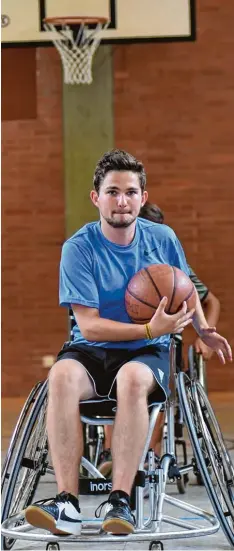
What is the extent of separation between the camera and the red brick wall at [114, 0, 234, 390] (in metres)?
9.79

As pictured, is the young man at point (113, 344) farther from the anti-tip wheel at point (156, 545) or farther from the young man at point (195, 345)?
the young man at point (195, 345)

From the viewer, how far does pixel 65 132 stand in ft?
27.4

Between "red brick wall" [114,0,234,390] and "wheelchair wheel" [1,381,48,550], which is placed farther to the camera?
"red brick wall" [114,0,234,390]

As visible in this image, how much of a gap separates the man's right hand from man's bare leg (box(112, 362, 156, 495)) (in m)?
0.16

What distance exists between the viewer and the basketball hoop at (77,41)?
787cm

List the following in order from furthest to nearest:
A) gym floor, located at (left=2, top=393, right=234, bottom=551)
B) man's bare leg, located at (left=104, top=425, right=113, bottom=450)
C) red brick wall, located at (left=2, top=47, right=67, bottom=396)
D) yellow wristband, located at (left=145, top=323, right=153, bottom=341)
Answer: red brick wall, located at (left=2, top=47, right=67, bottom=396), man's bare leg, located at (left=104, top=425, right=113, bottom=450), gym floor, located at (left=2, top=393, right=234, bottom=551), yellow wristband, located at (left=145, top=323, right=153, bottom=341)

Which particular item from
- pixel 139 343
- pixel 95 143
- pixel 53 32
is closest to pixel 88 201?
pixel 95 143

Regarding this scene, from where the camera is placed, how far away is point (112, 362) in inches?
166

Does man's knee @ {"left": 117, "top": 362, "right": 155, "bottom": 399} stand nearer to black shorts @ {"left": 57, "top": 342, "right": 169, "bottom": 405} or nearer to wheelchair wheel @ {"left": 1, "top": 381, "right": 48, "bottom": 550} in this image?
black shorts @ {"left": 57, "top": 342, "right": 169, "bottom": 405}

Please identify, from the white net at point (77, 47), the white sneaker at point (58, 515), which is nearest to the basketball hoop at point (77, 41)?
the white net at point (77, 47)

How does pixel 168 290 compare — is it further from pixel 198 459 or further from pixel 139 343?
pixel 198 459

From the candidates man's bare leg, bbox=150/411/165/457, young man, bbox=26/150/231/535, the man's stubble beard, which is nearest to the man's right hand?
young man, bbox=26/150/231/535

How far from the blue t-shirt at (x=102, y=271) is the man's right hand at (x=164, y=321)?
0.22 metres

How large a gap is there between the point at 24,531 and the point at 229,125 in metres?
6.04
